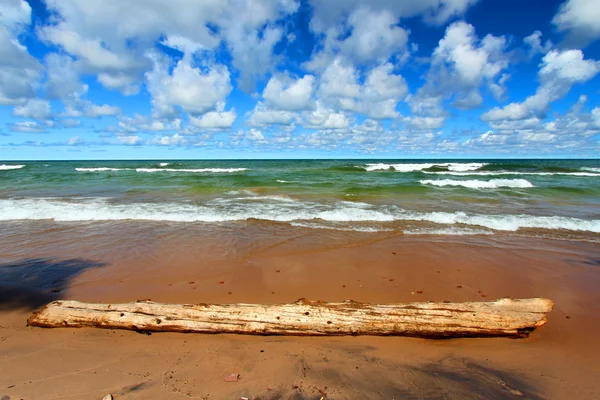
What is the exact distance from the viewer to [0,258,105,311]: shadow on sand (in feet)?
14.3

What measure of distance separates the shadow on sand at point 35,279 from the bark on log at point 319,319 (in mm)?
1090

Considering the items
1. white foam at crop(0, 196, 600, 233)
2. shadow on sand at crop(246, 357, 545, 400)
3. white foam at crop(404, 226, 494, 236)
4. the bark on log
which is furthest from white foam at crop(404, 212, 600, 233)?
shadow on sand at crop(246, 357, 545, 400)

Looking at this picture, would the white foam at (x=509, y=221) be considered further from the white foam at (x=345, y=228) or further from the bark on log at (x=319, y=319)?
the bark on log at (x=319, y=319)

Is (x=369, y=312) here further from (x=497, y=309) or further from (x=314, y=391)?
(x=497, y=309)

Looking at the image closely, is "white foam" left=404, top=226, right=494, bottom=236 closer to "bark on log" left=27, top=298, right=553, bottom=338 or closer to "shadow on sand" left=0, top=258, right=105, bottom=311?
"bark on log" left=27, top=298, right=553, bottom=338

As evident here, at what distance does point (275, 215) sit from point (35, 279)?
6.62m

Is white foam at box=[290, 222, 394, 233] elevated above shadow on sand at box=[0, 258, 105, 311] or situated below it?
above

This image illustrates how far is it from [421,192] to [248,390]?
16.9 metres

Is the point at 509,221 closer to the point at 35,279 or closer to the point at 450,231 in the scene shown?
the point at 450,231

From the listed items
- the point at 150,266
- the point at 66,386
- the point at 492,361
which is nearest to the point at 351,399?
the point at 492,361

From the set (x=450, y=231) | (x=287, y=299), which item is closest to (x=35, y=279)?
(x=287, y=299)

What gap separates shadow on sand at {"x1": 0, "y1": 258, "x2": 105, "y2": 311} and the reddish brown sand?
0.12ft

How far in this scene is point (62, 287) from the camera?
15.9 ft

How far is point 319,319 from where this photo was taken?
345 centimetres
